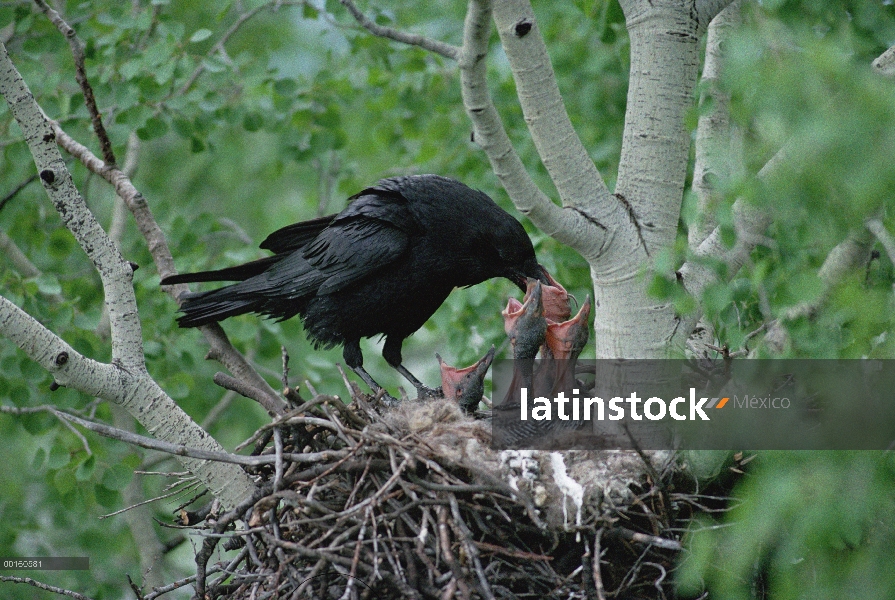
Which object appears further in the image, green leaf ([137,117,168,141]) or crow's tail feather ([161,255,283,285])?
green leaf ([137,117,168,141])

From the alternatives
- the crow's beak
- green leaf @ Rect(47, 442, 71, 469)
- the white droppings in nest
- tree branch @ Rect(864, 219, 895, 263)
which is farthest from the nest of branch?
green leaf @ Rect(47, 442, 71, 469)

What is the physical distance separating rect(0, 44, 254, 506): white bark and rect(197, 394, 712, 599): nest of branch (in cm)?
19

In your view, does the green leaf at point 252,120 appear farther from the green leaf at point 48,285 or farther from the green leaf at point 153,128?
the green leaf at point 48,285

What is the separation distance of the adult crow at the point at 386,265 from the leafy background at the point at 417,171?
75 cm

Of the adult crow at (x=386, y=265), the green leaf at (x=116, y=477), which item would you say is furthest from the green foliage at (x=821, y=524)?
the green leaf at (x=116, y=477)

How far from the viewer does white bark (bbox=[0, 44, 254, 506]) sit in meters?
3.22

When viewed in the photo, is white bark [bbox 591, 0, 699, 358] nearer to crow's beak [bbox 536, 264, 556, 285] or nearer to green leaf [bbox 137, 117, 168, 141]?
crow's beak [bbox 536, 264, 556, 285]

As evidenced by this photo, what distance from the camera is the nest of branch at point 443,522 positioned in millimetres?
2883

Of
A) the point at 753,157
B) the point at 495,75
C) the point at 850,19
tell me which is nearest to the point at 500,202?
the point at 495,75

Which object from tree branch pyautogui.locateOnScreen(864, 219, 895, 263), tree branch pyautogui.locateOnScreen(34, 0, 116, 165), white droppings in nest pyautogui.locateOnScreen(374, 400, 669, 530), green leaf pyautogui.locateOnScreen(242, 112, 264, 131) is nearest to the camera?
tree branch pyautogui.locateOnScreen(864, 219, 895, 263)

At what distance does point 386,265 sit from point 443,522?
1.82m

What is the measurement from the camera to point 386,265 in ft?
14.5

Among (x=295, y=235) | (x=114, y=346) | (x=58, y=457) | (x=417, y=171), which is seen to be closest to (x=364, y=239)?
(x=295, y=235)

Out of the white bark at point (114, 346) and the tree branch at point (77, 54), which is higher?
the tree branch at point (77, 54)
